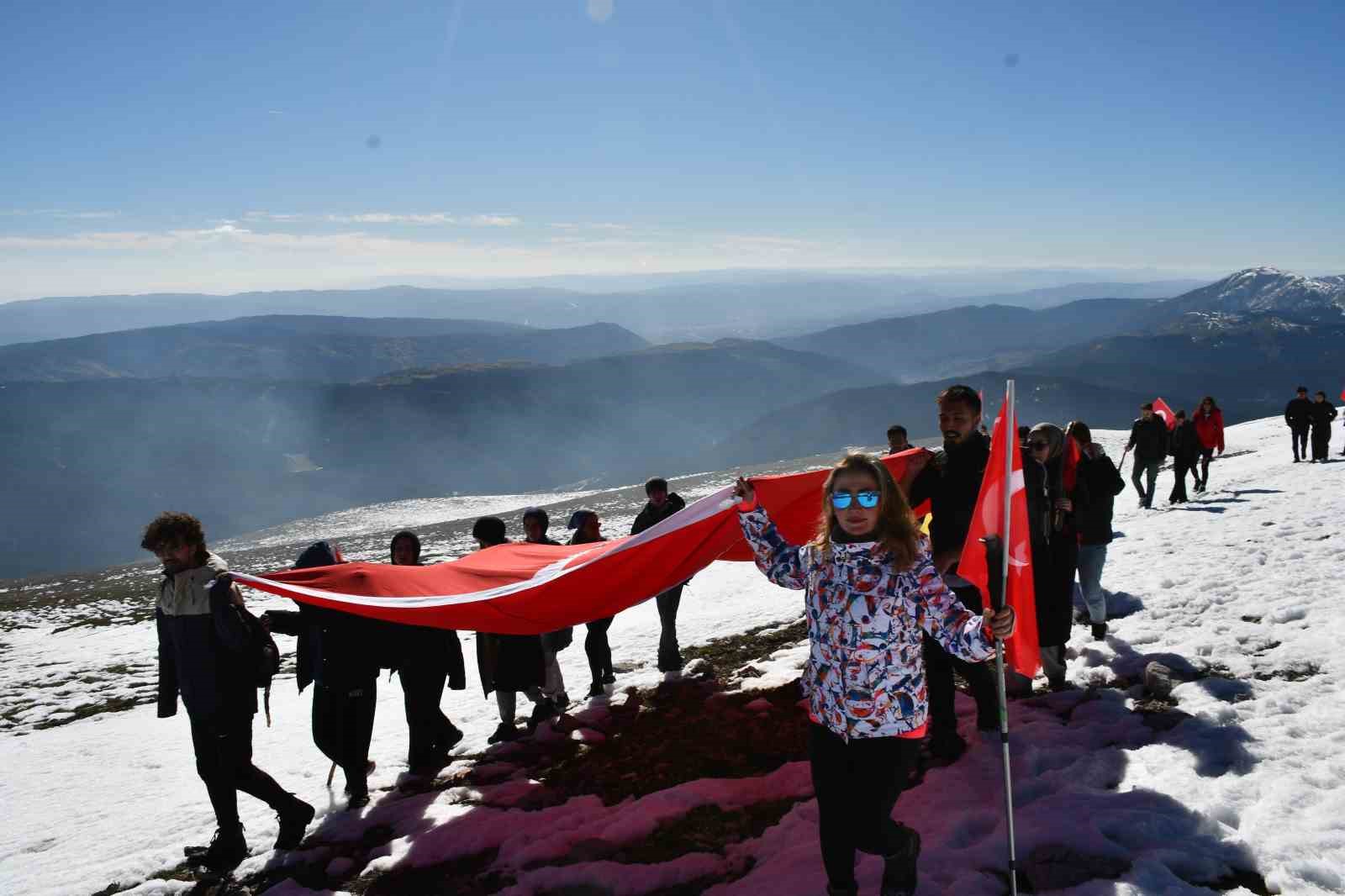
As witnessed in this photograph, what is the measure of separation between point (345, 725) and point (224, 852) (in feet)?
4.38

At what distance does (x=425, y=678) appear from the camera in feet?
25.7

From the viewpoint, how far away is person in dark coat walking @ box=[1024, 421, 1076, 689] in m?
6.83

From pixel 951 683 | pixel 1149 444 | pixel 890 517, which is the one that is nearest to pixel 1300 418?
pixel 1149 444

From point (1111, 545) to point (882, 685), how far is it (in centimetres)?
1281

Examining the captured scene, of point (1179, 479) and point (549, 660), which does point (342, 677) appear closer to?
point (549, 660)

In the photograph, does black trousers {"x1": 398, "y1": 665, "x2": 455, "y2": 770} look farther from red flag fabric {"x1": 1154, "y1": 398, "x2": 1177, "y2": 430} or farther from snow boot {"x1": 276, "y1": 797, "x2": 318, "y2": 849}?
red flag fabric {"x1": 1154, "y1": 398, "x2": 1177, "y2": 430}

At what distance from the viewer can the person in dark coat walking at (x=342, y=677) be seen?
23.5 ft

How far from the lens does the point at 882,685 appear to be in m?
3.85

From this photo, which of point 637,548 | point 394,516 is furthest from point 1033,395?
point 637,548

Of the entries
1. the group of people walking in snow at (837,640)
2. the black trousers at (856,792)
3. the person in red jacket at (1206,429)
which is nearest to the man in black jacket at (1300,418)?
the person in red jacket at (1206,429)

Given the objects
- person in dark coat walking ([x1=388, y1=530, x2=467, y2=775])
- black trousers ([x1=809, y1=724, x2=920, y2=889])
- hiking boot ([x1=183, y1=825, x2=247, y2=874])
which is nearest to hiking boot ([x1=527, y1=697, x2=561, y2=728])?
person in dark coat walking ([x1=388, y1=530, x2=467, y2=775])

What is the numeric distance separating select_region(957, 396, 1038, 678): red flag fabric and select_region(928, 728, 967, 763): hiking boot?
6.15 feet

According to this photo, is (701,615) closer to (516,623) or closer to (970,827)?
(516,623)

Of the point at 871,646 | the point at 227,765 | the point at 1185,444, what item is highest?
the point at 871,646
